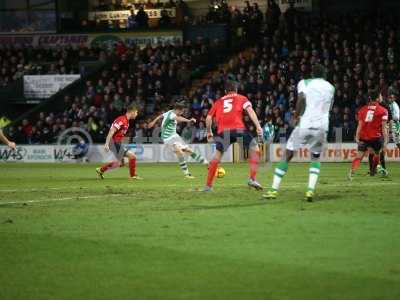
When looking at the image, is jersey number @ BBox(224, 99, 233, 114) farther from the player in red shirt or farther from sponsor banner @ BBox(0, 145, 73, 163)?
sponsor banner @ BBox(0, 145, 73, 163)

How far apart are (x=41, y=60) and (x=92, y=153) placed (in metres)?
10.5

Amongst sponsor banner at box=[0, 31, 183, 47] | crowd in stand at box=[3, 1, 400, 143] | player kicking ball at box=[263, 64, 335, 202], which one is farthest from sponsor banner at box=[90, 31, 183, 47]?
player kicking ball at box=[263, 64, 335, 202]

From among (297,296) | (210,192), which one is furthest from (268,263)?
(210,192)

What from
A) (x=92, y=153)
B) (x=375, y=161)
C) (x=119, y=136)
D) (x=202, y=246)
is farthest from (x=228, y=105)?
(x=92, y=153)

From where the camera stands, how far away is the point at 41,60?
4581 cm

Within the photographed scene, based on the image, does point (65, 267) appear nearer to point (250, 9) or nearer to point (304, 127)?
point (304, 127)

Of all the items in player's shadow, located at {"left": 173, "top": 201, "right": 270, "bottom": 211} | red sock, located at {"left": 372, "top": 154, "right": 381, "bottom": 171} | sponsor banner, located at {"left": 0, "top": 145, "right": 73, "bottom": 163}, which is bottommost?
sponsor banner, located at {"left": 0, "top": 145, "right": 73, "bottom": 163}

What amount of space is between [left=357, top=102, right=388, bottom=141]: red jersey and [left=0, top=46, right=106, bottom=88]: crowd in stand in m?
25.3

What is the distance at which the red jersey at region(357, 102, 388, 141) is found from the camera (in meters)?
21.2

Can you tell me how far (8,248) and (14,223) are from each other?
248 cm

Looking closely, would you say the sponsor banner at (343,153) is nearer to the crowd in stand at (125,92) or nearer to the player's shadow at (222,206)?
the crowd in stand at (125,92)

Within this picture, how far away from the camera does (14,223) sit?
40.8 ft

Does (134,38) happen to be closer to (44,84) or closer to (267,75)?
(44,84)

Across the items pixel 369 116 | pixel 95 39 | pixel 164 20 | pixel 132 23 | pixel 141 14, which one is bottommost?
pixel 369 116
